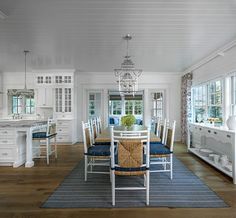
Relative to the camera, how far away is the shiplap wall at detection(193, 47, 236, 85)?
15.5 ft

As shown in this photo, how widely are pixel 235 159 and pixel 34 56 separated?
16.8 feet

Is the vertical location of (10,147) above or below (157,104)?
below

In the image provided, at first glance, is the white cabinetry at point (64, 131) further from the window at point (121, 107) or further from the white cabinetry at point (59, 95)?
the window at point (121, 107)

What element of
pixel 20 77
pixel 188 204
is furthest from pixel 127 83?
pixel 20 77

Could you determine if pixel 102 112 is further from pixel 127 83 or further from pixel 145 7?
pixel 145 7

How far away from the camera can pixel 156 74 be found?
328 inches

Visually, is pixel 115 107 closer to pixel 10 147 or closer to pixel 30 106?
pixel 30 106

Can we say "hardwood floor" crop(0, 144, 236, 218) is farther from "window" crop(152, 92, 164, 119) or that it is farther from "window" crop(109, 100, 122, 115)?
"window" crop(109, 100, 122, 115)

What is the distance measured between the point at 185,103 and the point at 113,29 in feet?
15.1

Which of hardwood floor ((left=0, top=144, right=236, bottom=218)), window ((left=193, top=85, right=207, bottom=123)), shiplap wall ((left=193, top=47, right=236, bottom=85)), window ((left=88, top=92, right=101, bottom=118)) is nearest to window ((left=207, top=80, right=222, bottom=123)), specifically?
shiplap wall ((left=193, top=47, right=236, bottom=85))

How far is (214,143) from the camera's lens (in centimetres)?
536

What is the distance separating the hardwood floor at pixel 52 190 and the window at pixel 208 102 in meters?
1.39

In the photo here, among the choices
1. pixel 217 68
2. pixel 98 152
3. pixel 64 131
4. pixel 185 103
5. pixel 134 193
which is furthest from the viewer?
pixel 64 131

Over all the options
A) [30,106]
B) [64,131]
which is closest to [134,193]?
[64,131]
